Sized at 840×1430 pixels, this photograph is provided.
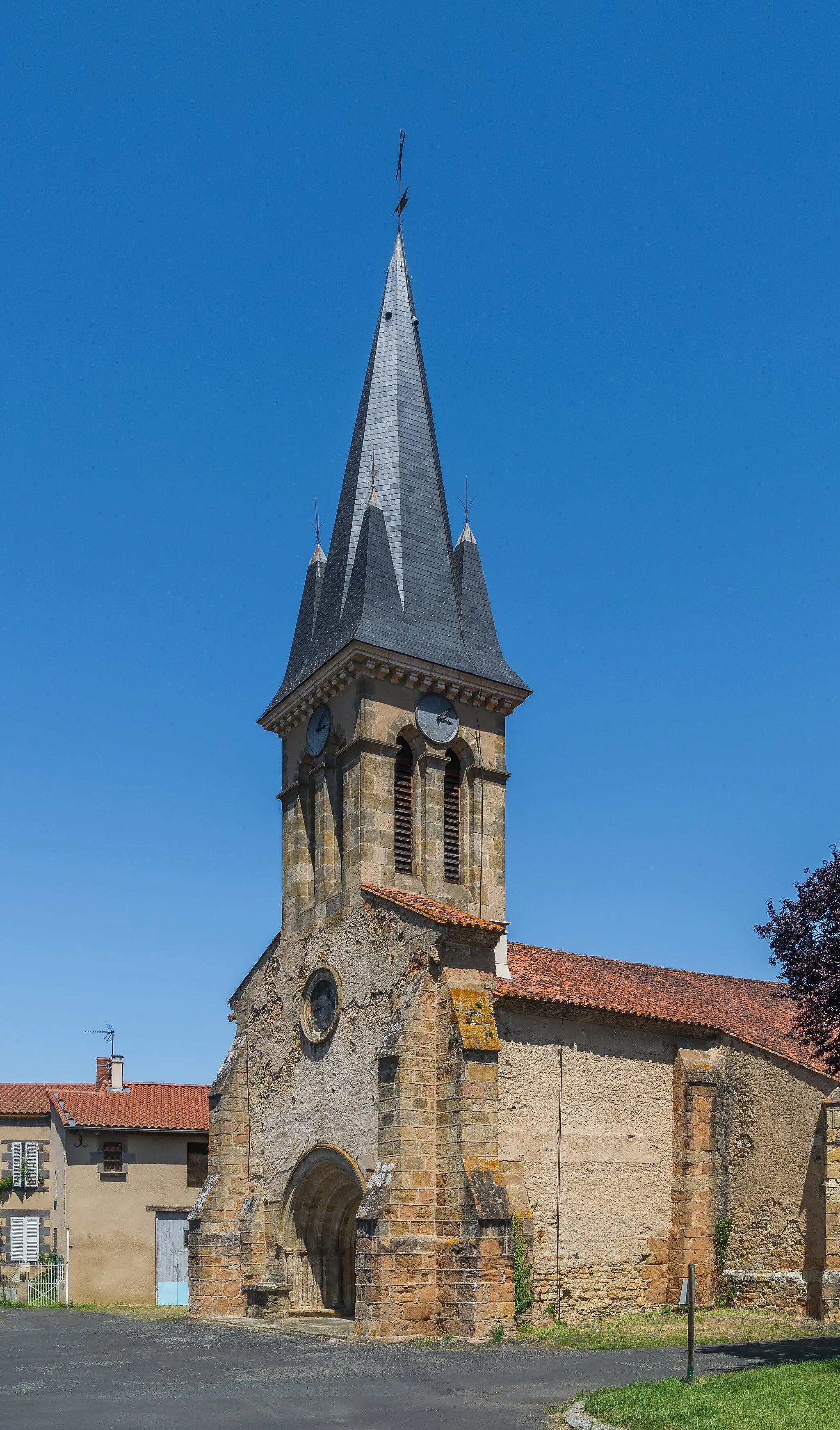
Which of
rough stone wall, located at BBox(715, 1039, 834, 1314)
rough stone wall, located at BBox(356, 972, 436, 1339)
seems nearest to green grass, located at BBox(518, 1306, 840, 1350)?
Answer: rough stone wall, located at BBox(715, 1039, 834, 1314)

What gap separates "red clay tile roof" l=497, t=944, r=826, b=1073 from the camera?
68.2ft

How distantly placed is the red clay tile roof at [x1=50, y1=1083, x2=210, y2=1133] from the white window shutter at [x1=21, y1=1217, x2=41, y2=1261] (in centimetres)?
301

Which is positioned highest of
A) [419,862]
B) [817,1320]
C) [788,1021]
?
[419,862]

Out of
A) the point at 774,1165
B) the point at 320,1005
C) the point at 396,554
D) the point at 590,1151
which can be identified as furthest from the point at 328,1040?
the point at 396,554

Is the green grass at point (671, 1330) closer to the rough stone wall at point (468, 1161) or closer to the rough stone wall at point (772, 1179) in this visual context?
the rough stone wall at point (772, 1179)

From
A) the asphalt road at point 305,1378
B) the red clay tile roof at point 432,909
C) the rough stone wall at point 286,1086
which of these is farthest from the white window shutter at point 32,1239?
the red clay tile roof at point 432,909

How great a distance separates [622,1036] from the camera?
835 inches

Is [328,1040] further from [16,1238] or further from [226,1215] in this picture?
[16,1238]

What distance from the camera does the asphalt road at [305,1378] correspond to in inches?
431

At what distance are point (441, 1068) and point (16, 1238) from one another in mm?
19882

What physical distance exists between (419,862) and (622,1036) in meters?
4.38

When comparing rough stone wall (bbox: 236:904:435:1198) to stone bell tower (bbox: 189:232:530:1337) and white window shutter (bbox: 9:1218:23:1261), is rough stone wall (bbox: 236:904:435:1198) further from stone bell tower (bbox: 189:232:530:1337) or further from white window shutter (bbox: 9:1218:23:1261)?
white window shutter (bbox: 9:1218:23:1261)

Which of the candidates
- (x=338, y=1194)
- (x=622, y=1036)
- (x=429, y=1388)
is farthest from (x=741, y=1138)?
(x=429, y=1388)

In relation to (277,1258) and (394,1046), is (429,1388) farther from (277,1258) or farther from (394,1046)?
(277,1258)
